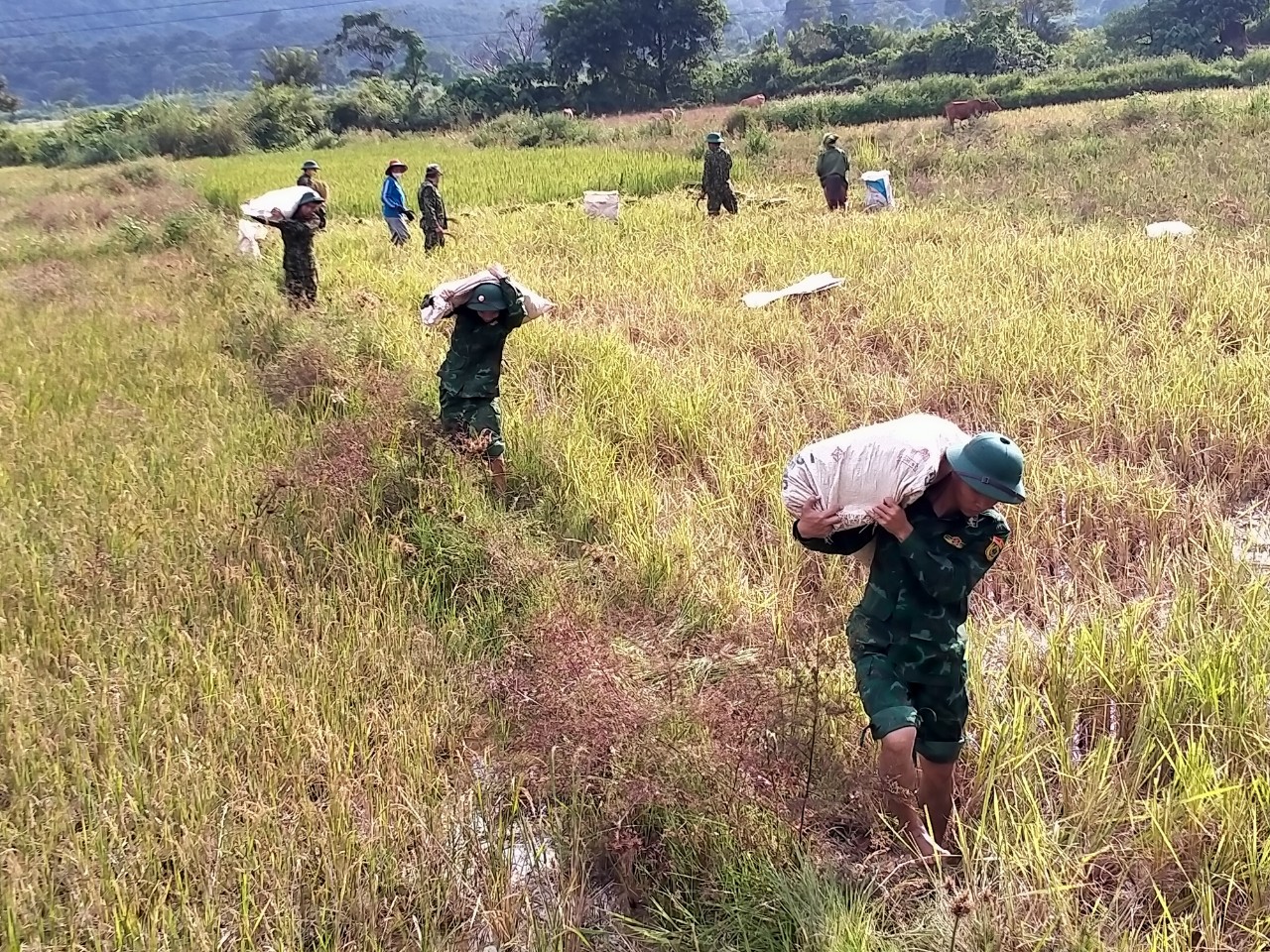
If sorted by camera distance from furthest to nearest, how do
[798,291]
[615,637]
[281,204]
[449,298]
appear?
1. [281,204]
2. [798,291]
3. [449,298]
4. [615,637]

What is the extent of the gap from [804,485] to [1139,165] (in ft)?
39.3

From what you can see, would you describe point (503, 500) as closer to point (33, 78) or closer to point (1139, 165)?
point (1139, 165)

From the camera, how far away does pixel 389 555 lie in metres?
3.35

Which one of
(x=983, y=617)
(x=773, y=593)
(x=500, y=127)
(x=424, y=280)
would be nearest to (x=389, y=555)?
(x=773, y=593)

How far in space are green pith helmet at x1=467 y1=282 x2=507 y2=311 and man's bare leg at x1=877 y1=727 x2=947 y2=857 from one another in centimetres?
269

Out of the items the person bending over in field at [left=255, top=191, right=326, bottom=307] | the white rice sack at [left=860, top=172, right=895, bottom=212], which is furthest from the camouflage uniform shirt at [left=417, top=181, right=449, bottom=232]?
the white rice sack at [left=860, top=172, right=895, bottom=212]

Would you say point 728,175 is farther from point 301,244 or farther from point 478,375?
point 478,375

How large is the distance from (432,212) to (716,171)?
10.9 feet

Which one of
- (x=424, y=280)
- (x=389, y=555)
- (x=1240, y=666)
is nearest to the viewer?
(x=1240, y=666)

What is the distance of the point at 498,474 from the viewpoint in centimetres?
410

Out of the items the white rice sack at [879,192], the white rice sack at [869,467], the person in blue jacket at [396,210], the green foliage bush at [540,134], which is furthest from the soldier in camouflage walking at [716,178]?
the green foliage bush at [540,134]

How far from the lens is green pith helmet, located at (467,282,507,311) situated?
3.98 m

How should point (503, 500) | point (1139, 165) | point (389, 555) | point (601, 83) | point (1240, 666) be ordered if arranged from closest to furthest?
point (1240, 666) → point (389, 555) → point (503, 500) → point (1139, 165) → point (601, 83)

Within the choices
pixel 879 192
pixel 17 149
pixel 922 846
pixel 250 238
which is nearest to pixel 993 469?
pixel 922 846
